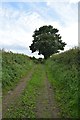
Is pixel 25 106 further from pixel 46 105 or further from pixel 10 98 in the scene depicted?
pixel 10 98

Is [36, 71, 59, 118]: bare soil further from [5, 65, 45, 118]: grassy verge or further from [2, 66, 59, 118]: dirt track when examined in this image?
[5, 65, 45, 118]: grassy verge

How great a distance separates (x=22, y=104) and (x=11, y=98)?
5.50 ft

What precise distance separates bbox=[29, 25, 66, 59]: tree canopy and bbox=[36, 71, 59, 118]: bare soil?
47521 mm

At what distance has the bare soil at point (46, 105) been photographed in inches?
450

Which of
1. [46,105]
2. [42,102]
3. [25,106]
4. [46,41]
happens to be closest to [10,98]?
[42,102]

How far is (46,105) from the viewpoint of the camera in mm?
13062

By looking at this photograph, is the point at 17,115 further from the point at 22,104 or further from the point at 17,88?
the point at 17,88

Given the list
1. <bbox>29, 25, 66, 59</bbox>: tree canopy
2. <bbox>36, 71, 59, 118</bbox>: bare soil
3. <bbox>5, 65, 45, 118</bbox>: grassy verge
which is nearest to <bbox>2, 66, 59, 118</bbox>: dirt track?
<bbox>36, 71, 59, 118</bbox>: bare soil

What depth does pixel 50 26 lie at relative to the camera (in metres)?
69.9

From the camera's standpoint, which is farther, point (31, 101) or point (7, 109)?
point (31, 101)

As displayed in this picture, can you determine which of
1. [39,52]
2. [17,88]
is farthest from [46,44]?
[17,88]

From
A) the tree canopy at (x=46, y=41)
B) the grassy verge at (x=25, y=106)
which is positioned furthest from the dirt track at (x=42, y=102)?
the tree canopy at (x=46, y=41)

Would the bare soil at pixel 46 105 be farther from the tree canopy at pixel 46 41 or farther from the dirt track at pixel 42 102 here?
the tree canopy at pixel 46 41

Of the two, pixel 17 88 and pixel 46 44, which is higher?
pixel 46 44
